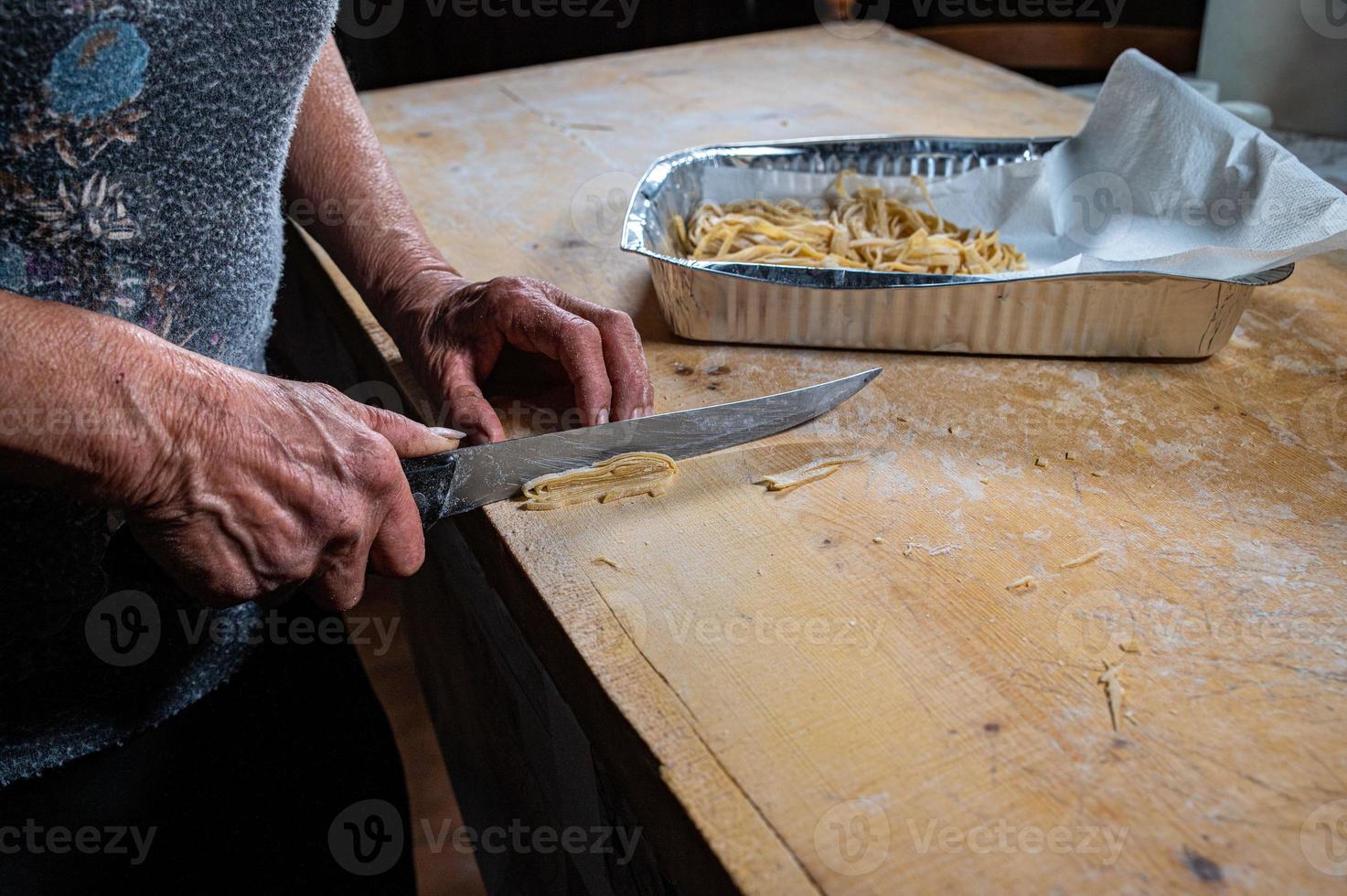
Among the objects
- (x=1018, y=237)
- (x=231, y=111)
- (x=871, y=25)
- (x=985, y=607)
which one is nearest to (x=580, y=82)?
(x=871, y=25)

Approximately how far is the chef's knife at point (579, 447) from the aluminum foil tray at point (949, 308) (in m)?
0.17

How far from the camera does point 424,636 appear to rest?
1955 mm

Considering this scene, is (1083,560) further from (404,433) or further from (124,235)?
(124,235)

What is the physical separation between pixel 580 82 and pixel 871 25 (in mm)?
879

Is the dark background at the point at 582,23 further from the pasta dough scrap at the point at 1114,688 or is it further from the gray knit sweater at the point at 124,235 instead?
the pasta dough scrap at the point at 1114,688

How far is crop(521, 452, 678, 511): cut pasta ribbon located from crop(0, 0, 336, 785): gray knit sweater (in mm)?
380

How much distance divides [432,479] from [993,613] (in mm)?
538

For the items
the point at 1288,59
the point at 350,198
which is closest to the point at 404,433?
the point at 350,198

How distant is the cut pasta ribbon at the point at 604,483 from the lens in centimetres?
101

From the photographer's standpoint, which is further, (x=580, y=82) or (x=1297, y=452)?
(x=580, y=82)

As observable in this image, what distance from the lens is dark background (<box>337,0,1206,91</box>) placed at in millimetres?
3744

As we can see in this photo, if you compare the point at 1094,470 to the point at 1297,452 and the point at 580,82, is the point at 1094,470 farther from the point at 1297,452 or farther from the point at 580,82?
the point at 580,82

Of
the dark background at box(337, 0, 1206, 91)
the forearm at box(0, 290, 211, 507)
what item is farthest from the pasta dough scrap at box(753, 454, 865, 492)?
the dark background at box(337, 0, 1206, 91)

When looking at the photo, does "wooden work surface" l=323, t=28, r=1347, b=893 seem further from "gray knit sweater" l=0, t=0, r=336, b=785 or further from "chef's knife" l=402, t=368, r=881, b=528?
"gray knit sweater" l=0, t=0, r=336, b=785
